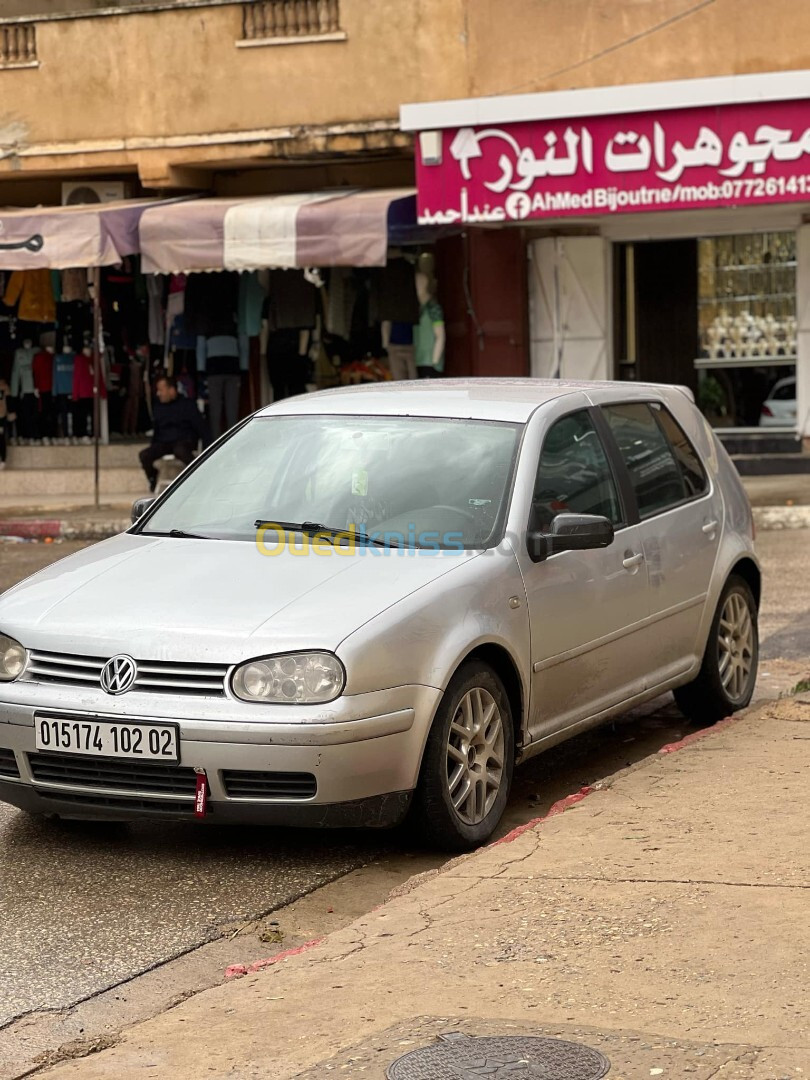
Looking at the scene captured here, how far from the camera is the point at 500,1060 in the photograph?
3.64 m

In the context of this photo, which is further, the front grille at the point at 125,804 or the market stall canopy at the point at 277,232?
the market stall canopy at the point at 277,232

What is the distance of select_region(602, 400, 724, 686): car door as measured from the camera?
6.95 meters

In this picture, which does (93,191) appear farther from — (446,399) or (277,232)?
(446,399)

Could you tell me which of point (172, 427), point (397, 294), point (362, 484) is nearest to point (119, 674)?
point (362, 484)

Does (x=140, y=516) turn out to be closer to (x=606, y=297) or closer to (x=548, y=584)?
(x=548, y=584)

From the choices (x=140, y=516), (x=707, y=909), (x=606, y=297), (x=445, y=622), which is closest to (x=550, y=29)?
(x=606, y=297)

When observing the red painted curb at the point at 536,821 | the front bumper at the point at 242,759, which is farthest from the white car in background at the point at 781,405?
the front bumper at the point at 242,759

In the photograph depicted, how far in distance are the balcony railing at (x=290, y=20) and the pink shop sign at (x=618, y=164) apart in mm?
2235

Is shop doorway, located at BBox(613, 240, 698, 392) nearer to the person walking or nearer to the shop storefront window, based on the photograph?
the shop storefront window

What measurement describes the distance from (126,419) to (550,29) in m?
7.33

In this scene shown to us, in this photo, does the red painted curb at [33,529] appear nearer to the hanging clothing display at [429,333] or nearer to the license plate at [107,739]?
the hanging clothing display at [429,333]

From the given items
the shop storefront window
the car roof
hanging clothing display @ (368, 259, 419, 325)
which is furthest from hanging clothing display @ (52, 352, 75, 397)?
the car roof

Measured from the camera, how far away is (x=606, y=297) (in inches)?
780

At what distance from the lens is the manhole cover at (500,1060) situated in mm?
3561
